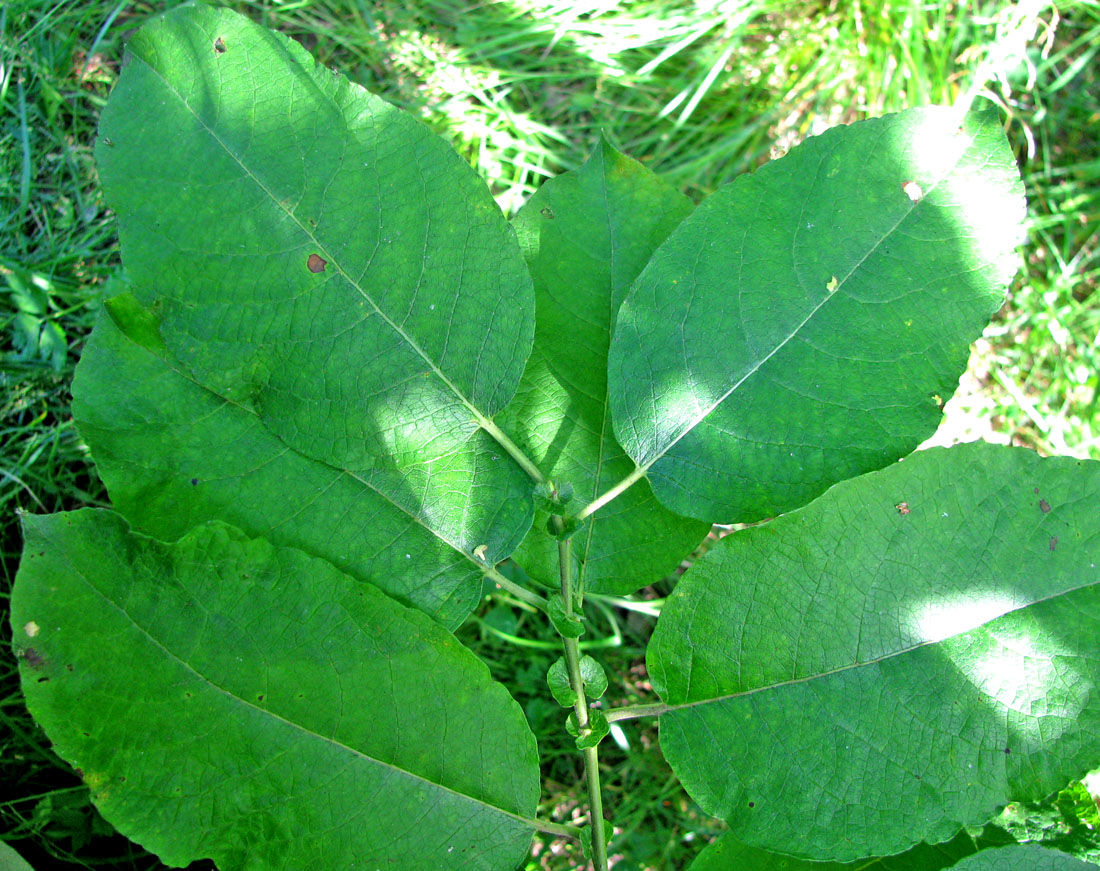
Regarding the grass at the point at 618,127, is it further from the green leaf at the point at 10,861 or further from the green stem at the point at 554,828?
the green stem at the point at 554,828

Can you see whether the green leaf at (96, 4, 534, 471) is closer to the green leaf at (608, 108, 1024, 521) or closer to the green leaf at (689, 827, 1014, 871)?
the green leaf at (608, 108, 1024, 521)

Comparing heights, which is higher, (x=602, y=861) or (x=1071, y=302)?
(x=1071, y=302)

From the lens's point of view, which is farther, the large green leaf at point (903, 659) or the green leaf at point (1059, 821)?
the green leaf at point (1059, 821)

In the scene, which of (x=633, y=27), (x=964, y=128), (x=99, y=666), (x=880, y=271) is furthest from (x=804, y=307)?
(x=633, y=27)

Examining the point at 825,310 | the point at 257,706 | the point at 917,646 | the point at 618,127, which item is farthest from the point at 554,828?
the point at 618,127

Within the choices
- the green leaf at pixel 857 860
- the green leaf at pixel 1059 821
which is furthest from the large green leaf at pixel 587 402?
the green leaf at pixel 1059 821

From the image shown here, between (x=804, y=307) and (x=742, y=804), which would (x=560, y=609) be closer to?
(x=742, y=804)
